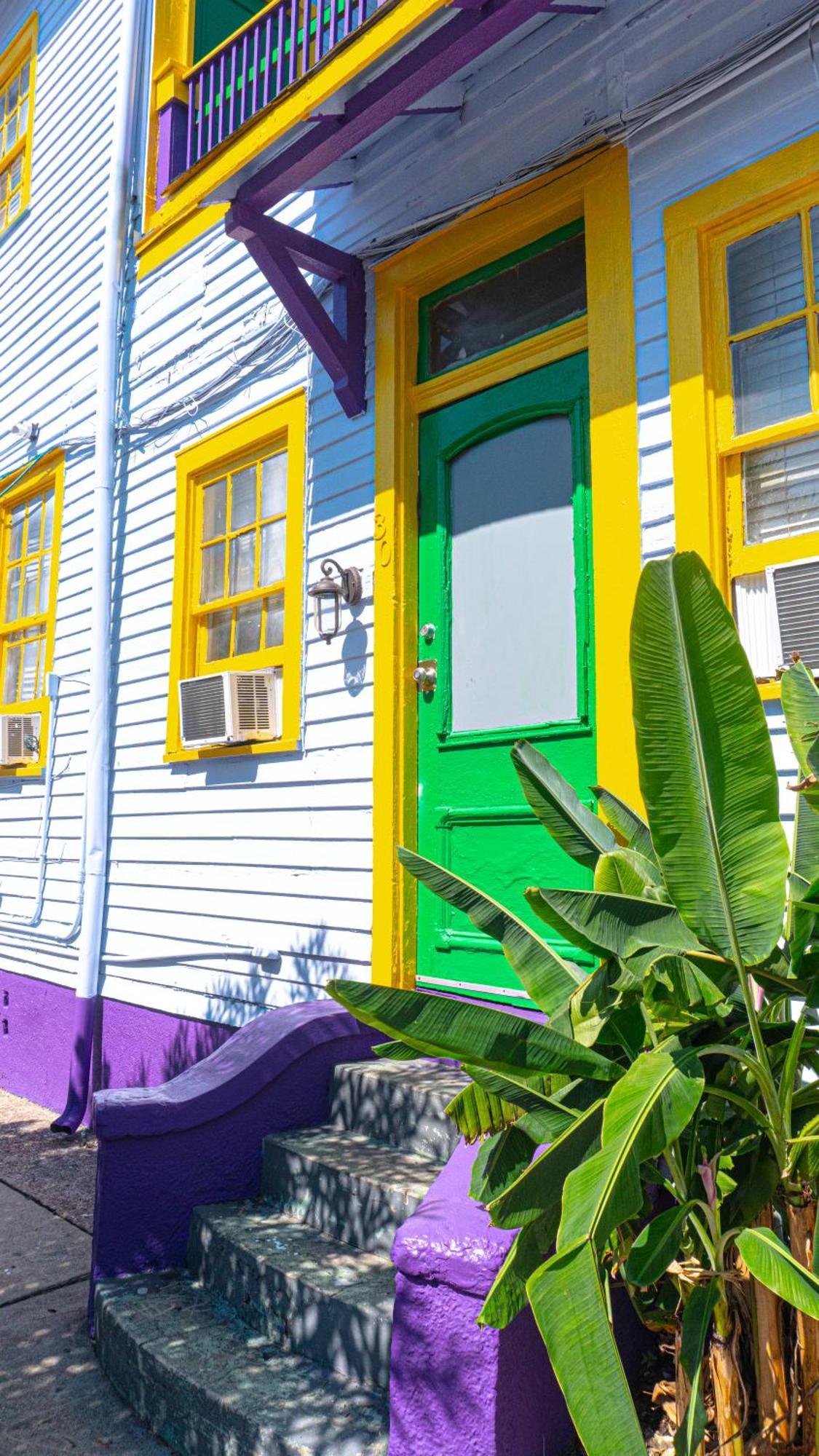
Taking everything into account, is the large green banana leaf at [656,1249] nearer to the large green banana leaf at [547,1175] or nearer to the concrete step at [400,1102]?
the large green banana leaf at [547,1175]

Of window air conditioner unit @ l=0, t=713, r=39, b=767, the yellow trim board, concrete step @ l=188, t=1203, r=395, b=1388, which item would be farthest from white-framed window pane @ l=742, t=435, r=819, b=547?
window air conditioner unit @ l=0, t=713, r=39, b=767

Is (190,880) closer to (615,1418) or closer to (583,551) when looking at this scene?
(583,551)

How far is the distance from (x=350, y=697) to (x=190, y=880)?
1.60m

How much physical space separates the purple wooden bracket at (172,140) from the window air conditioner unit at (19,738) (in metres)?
3.46

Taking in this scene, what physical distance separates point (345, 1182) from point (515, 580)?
2286mm

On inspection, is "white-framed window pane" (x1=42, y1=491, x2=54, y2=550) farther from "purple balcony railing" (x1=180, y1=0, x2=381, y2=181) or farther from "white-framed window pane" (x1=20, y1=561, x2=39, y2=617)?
"purple balcony railing" (x1=180, y1=0, x2=381, y2=181)

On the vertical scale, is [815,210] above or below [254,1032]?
above

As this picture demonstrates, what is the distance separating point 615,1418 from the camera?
146 cm

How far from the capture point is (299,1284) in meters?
3.09

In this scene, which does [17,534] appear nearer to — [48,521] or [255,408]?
[48,521]

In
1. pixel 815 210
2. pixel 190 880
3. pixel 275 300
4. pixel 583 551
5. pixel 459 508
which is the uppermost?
pixel 275 300

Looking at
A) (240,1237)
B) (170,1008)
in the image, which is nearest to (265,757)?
(170,1008)

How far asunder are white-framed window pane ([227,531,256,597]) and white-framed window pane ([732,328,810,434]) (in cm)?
278

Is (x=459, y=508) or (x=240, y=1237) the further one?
(x=459, y=508)
